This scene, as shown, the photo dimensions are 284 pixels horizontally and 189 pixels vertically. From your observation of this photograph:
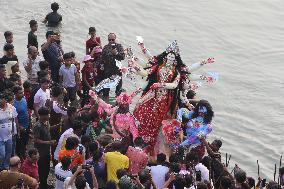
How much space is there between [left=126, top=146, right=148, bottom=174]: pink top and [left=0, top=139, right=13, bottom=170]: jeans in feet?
7.26

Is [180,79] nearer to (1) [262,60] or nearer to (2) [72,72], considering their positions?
(2) [72,72]

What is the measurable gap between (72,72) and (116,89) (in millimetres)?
2391

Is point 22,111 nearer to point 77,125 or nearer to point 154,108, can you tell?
point 77,125

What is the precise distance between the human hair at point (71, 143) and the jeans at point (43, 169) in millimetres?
1142

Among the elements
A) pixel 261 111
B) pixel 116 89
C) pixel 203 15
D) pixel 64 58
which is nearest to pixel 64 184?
pixel 64 58

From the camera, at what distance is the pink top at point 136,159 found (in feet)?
35.2

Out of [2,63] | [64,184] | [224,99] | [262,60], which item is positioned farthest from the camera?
[262,60]

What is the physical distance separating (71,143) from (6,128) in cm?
169

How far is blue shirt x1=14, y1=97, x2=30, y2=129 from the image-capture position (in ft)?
38.3

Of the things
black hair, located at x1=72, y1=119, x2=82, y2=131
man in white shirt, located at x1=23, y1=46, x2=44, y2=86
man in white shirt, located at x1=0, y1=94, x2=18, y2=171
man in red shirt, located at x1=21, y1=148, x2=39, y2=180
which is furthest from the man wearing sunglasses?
man in red shirt, located at x1=21, y1=148, x2=39, y2=180

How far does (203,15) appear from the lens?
72.5 ft

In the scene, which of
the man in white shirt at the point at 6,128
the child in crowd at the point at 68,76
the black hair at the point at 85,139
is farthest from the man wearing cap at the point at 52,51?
the black hair at the point at 85,139

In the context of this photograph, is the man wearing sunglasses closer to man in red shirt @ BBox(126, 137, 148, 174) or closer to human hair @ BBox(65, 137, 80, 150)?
man in red shirt @ BBox(126, 137, 148, 174)

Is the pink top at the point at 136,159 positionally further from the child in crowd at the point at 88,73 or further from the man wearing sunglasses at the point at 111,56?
the man wearing sunglasses at the point at 111,56
